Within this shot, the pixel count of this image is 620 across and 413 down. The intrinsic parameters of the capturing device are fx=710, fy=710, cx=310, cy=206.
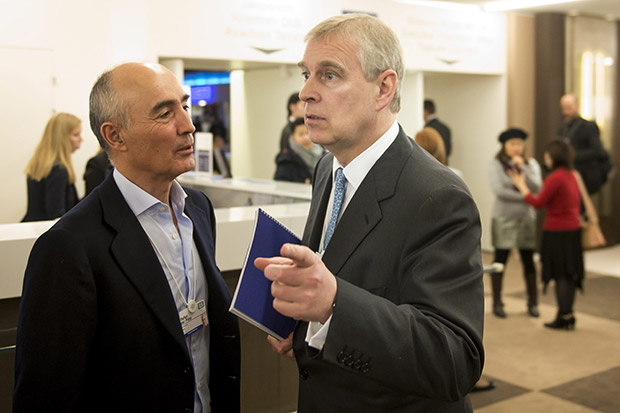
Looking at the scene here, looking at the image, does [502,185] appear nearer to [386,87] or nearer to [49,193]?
[49,193]

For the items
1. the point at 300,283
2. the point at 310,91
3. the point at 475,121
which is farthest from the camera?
the point at 475,121

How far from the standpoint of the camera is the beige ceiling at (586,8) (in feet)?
30.4

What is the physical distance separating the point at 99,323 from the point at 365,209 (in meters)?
0.66

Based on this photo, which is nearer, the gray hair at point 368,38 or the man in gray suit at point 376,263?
the man in gray suit at point 376,263

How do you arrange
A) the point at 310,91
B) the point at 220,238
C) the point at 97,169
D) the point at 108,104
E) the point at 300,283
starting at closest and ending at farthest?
the point at 300,283
the point at 310,91
the point at 108,104
the point at 220,238
the point at 97,169

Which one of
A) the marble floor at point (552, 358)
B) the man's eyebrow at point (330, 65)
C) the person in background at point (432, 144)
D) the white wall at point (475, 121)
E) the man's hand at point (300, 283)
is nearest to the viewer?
the man's hand at point (300, 283)

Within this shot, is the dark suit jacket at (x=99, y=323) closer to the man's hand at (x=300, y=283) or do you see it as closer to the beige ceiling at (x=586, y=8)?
the man's hand at (x=300, y=283)

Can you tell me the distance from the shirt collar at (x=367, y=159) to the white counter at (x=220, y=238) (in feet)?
4.02

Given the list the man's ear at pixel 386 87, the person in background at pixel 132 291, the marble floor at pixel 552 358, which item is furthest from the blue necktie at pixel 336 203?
the marble floor at pixel 552 358

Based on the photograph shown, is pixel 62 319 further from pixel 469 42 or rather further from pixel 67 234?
pixel 469 42

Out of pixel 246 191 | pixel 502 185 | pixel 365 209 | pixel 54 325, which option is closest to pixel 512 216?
pixel 502 185

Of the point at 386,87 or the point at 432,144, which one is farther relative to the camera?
the point at 432,144

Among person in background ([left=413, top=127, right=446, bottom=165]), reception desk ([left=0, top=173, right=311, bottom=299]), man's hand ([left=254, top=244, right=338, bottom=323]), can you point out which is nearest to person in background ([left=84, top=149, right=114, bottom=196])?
reception desk ([left=0, top=173, right=311, bottom=299])

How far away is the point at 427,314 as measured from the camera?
4.46 ft
